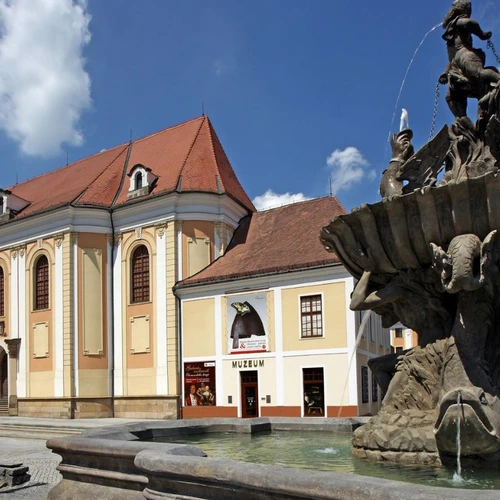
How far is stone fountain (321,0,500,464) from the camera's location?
605 centimetres

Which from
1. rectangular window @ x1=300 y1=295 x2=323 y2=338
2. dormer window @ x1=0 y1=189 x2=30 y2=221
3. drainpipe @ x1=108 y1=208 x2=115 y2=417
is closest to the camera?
rectangular window @ x1=300 y1=295 x2=323 y2=338

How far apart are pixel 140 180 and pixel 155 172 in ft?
3.89

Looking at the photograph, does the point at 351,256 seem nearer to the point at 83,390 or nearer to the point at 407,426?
the point at 407,426

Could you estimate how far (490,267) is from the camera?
626 centimetres

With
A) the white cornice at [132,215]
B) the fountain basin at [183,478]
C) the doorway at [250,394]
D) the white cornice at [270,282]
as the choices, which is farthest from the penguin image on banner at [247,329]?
the fountain basin at [183,478]

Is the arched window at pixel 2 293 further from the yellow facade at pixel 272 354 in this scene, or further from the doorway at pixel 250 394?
the doorway at pixel 250 394

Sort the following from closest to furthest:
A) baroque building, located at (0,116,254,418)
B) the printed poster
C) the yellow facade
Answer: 1. the yellow facade
2. the printed poster
3. baroque building, located at (0,116,254,418)

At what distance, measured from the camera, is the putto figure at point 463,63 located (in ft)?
24.1

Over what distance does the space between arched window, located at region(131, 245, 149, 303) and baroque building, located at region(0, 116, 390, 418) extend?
2.6 inches

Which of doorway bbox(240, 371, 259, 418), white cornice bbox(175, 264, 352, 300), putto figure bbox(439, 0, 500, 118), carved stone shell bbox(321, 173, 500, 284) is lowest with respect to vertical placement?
doorway bbox(240, 371, 259, 418)

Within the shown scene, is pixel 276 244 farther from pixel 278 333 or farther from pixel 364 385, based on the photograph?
pixel 364 385

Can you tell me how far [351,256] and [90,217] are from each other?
26.8m

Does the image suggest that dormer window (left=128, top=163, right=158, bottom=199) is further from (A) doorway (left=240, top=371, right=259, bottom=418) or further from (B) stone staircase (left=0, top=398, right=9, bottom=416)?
(B) stone staircase (left=0, top=398, right=9, bottom=416)

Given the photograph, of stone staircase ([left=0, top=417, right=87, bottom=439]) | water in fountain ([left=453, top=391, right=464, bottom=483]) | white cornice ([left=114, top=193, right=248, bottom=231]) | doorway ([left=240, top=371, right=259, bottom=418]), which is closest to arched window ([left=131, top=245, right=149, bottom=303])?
white cornice ([left=114, top=193, right=248, bottom=231])
